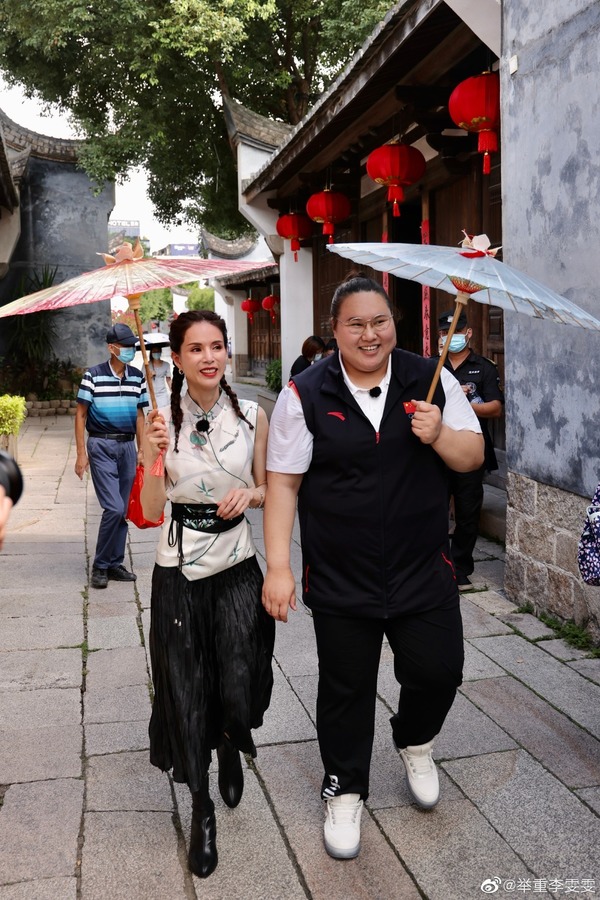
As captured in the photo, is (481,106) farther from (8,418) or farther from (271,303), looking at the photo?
(271,303)

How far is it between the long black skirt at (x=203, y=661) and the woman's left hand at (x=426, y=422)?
0.79 m

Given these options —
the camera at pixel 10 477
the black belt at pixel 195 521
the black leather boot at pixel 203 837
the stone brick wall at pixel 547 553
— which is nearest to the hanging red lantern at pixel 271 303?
the stone brick wall at pixel 547 553

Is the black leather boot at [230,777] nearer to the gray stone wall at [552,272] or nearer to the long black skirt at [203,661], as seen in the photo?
the long black skirt at [203,661]

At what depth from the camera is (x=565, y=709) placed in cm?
394

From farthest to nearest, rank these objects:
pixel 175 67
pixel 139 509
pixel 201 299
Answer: pixel 201 299
pixel 175 67
pixel 139 509

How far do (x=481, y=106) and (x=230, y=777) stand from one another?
462cm

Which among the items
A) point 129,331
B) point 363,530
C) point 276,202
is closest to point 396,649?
point 363,530

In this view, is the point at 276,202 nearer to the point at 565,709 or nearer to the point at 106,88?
the point at 106,88

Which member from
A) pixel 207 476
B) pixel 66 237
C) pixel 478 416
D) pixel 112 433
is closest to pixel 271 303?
pixel 66 237

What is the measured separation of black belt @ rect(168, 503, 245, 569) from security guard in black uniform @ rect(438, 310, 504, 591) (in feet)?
9.19

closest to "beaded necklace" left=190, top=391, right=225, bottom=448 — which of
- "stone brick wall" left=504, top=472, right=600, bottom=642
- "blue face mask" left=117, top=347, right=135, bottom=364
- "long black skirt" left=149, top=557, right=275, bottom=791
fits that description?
"long black skirt" left=149, top=557, right=275, bottom=791

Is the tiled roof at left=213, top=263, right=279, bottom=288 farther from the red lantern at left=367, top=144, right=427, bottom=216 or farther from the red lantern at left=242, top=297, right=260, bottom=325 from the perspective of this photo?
the red lantern at left=367, top=144, right=427, bottom=216

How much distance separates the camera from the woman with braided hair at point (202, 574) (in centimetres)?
292

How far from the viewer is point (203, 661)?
9.74 feet
